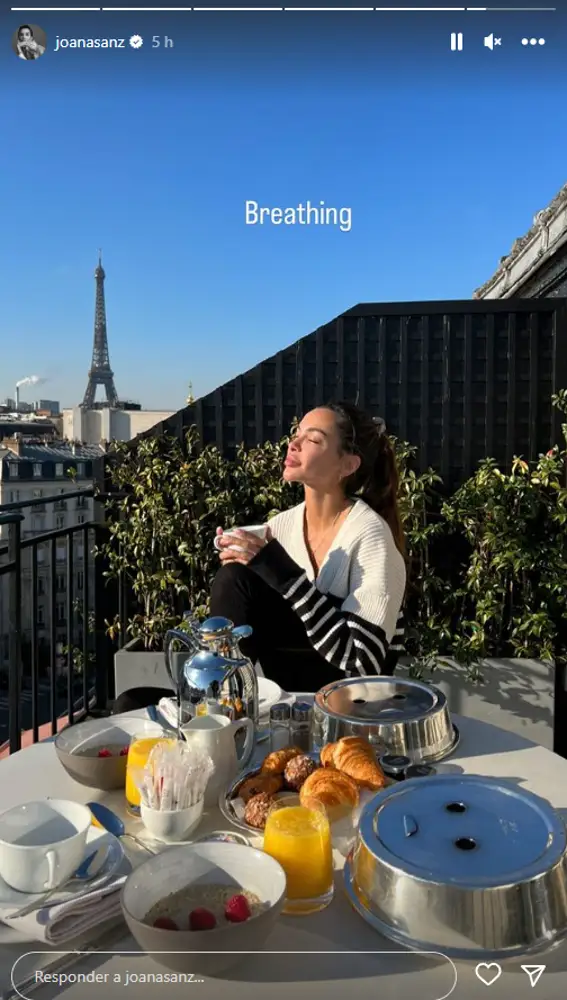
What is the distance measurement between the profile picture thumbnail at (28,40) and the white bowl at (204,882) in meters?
0.94

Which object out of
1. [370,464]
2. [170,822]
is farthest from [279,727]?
[370,464]

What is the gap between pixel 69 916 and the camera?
0.54 metres

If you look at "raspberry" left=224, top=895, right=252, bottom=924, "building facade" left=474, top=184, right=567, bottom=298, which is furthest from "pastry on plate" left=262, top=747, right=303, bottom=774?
"building facade" left=474, top=184, right=567, bottom=298

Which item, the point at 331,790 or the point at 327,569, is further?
the point at 327,569

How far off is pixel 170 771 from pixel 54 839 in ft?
0.39

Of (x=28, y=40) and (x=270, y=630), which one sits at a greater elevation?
(x=28, y=40)

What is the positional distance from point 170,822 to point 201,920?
15cm

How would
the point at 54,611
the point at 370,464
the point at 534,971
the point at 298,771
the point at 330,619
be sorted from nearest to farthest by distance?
the point at 534,971
the point at 298,771
the point at 330,619
the point at 370,464
the point at 54,611

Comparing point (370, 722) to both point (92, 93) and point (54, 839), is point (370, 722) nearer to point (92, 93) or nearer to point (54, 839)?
point (54, 839)

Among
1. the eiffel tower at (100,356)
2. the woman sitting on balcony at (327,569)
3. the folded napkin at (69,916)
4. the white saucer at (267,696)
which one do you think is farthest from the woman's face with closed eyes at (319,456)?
the folded napkin at (69,916)

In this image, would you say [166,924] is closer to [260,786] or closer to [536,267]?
[260,786]

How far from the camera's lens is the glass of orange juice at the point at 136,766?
72 cm

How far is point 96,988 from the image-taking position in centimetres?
49

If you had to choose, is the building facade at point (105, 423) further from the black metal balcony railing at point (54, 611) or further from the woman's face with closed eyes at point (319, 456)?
the woman's face with closed eyes at point (319, 456)
